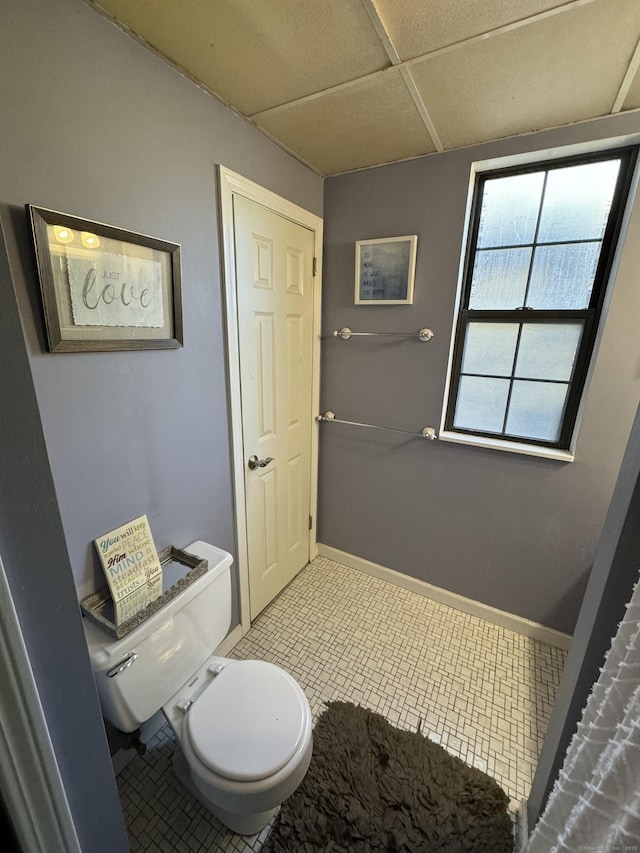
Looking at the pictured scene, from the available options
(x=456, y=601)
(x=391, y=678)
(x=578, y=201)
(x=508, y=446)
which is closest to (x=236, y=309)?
(x=508, y=446)

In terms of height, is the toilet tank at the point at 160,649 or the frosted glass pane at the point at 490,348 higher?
the frosted glass pane at the point at 490,348

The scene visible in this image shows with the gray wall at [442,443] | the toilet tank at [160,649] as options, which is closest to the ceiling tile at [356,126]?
the gray wall at [442,443]

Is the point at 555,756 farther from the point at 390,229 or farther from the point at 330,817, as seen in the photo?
the point at 390,229

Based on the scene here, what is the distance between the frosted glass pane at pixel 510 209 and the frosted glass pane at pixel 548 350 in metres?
0.40

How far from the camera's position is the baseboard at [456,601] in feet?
5.76

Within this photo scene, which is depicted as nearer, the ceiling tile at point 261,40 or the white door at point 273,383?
the ceiling tile at point 261,40

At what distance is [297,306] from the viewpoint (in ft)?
5.89

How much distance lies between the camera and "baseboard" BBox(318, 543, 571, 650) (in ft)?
5.76

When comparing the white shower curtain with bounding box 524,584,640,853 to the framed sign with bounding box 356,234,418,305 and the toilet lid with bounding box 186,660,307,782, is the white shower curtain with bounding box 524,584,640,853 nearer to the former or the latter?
the toilet lid with bounding box 186,660,307,782

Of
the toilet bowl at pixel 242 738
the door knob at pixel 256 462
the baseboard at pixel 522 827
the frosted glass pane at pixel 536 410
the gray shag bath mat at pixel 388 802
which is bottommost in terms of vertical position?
the gray shag bath mat at pixel 388 802

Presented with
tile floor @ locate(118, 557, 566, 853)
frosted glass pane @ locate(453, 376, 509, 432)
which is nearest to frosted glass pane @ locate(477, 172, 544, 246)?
frosted glass pane @ locate(453, 376, 509, 432)

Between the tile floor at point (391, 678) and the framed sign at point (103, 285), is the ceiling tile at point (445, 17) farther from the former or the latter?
the tile floor at point (391, 678)

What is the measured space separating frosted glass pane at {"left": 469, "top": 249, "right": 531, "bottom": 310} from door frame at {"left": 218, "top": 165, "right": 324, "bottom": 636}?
2.63ft

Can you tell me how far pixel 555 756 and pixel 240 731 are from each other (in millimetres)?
840
